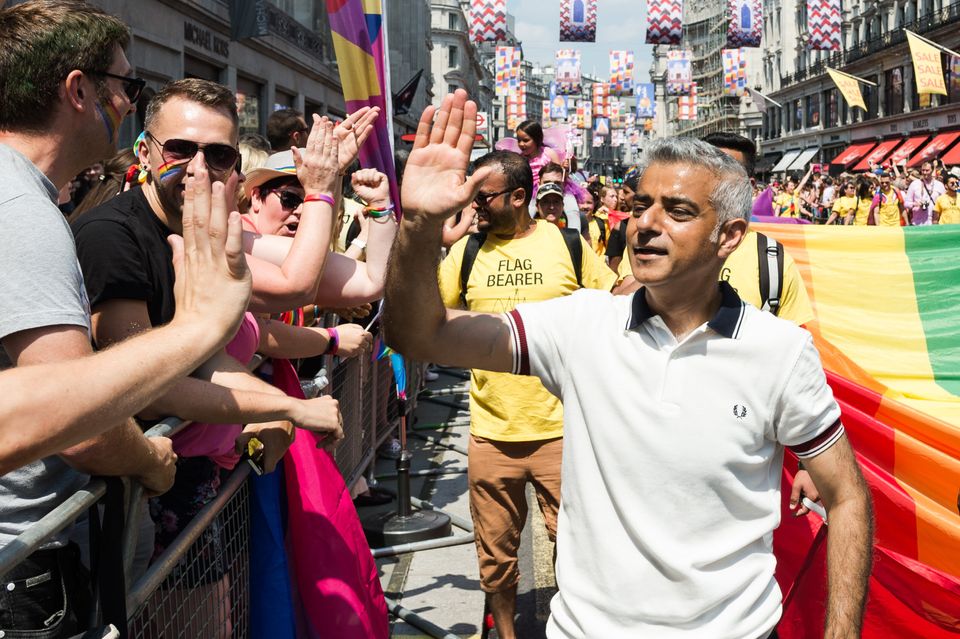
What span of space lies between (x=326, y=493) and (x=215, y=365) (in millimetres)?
814

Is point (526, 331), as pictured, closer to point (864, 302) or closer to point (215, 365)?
point (215, 365)

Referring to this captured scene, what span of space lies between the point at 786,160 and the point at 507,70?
28.2 m

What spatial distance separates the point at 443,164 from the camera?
2271mm

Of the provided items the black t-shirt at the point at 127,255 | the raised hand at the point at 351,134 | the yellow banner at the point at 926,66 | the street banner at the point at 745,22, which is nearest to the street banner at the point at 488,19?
the street banner at the point at 745,22

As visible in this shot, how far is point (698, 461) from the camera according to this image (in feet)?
7.72

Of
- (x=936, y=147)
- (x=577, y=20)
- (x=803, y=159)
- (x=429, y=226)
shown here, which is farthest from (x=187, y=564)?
(x=803, y=159)

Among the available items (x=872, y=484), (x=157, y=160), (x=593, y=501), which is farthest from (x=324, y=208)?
(x=872, y=484)

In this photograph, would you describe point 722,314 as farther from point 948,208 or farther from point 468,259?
point 948,208

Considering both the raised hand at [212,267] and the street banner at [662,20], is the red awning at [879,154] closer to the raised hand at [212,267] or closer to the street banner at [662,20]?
the street banner at [662,20]

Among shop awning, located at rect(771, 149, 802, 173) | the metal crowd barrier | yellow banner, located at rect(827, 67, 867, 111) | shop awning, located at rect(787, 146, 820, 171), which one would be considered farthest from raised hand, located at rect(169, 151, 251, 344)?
shop awning, located at rect(771, 149, 802, 173)

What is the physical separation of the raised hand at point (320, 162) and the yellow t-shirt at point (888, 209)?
71.9 ft

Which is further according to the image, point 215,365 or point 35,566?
point 215,365

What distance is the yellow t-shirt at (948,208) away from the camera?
2194 centimetres

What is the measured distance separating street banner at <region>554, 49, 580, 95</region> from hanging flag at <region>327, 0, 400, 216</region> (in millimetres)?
49558
